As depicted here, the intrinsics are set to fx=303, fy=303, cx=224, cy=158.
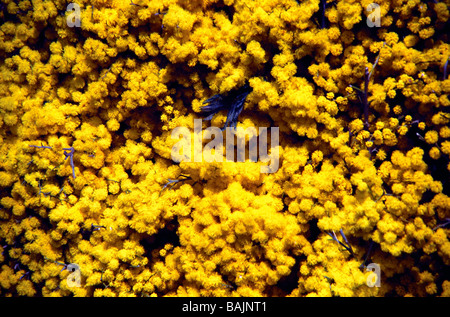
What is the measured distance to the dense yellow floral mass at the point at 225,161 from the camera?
2324 millimetres

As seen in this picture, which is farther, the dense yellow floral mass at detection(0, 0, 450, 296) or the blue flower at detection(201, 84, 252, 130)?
the blue flower at detection(201, 84, 252, 130)

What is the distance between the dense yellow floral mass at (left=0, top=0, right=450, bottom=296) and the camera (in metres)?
2.32

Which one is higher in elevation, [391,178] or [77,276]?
[391,178]

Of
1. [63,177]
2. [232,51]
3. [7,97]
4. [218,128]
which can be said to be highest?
[232,51]

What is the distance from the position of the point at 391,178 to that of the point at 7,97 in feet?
11.3

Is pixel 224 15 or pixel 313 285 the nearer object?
pixel 313 285

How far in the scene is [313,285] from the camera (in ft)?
7.84

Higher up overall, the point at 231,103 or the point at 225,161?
the point at 231,103

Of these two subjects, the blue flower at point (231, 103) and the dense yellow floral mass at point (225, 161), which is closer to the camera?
the dense yellow floral mass at point (225, 161)

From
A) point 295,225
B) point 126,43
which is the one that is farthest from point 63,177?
point 295,225

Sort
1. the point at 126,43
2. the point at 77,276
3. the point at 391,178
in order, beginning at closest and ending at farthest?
the point at 391,178 → the point at 126,43 → the point at 77,276

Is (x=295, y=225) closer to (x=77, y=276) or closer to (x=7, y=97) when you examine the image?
(x=77, y=276)

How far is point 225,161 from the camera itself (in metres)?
2.63

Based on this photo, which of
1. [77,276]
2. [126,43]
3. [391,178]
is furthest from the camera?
[77,276]
